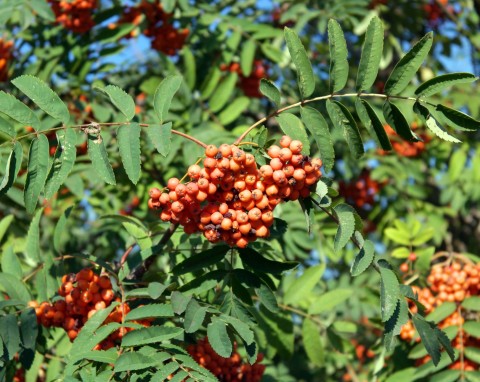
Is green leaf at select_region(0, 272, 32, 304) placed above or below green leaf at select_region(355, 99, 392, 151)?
below

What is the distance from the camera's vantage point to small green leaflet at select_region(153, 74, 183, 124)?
2223 mm

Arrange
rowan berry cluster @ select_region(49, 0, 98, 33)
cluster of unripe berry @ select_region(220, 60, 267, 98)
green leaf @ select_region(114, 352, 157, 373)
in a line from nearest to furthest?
green leaf @ select_region(114, 352, 157, 373)
rowan berry cluster @ select_region(49, 0, 98, 33)
cluster of unripe berry @ select_region(220, 60, 267, 98)

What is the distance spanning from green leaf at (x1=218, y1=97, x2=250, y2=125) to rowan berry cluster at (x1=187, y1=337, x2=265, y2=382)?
1.38 meters

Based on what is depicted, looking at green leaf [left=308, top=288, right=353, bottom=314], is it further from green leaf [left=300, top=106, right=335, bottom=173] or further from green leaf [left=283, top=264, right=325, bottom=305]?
green leaf [left=300, top=106, right=335, bottom=173]

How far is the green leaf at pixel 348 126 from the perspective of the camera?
2.14 m

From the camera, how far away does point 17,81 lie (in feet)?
6.79

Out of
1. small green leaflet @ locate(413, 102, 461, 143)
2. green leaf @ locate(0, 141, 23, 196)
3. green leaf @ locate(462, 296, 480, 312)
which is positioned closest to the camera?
green leaf @ locate(0, 141, 23, 196)

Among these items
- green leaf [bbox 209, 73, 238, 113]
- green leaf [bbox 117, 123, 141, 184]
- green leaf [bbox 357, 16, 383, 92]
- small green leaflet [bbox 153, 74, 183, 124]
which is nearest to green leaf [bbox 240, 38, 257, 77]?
green leaf [bbox 209, 73, 238, 113]

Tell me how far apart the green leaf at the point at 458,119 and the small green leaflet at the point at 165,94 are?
2.50ft

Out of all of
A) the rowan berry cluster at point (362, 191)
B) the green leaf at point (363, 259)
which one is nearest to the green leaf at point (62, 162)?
the green leaf at point (363, 259)

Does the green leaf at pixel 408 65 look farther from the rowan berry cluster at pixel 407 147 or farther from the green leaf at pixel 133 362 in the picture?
the rowan berry cluster at pixel 407 147

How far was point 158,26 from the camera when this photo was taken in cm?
396

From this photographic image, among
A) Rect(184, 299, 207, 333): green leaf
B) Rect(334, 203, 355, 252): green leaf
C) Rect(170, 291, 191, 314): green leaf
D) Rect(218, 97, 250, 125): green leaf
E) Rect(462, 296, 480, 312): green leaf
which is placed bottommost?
Rect(462, 296, 480, 312): green leaf

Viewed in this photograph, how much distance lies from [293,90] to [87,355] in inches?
108
